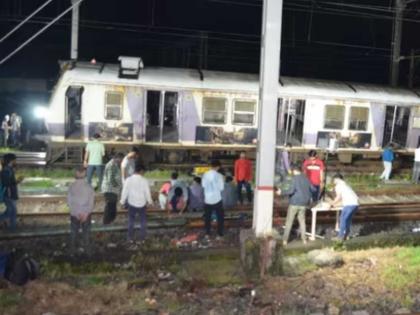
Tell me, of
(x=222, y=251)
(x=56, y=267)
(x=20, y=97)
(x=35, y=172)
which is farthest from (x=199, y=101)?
(x=20, y=97)

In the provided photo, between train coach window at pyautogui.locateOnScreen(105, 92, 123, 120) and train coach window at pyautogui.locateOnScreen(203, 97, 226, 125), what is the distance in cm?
290

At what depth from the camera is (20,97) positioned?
33.4 m

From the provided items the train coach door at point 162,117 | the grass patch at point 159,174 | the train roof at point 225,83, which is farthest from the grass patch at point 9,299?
the train coach door at point 162,117

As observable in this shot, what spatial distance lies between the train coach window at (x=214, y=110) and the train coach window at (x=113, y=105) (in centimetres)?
290

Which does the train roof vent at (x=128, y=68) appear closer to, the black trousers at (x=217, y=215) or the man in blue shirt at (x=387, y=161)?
the black trousers at (x=217, y=215)

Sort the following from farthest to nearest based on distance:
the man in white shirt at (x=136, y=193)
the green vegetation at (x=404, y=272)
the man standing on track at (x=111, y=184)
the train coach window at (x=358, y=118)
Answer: the train coach window at (x=358, y=118) < the man standing on track at (x=111, y=184) < the man in white shirt at (x=136, y=193) < the green vegetation at (x=404, y=272)

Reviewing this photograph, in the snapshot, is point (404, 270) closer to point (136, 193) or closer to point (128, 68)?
point (136, 193)

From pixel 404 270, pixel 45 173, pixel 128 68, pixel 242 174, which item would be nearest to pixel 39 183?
pixel 45 173

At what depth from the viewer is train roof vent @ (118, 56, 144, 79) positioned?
18.1 m

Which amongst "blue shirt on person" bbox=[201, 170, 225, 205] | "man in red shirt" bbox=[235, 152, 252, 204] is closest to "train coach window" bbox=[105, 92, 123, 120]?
"man in red shirt" bbox=[235, 152, 252, 204]

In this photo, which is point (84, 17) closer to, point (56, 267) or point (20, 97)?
point (20, 97)

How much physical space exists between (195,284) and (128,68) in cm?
1099

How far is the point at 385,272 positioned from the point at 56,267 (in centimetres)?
565

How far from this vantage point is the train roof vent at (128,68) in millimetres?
18062
